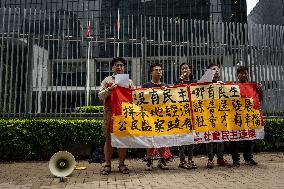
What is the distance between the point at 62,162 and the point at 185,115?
250cm

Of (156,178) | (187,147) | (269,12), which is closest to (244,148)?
(187,147)

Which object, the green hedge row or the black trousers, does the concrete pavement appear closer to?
the black trousers

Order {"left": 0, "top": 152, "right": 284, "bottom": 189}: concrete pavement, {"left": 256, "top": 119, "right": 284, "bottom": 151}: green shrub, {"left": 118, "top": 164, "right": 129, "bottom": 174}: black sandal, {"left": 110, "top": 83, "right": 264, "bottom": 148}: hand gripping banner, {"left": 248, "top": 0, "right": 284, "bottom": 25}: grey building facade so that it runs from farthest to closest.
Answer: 1. {"left": 248, "top": 0, "right": 284, "bottom": 25}: grey building facade
2. {"left": 256, "top": 119, "right": 284, "bottom": 151}: green shrub
3. {"left": 110, "top": 83, "right": 264, "bottom": 148}: hand gripping banner
4. {"left": 118, "top": 164, "right": 129, "bottom": 174}: black sandal
5. {"left": 0, "top": 152, "right": 284, "bottom": 189}: concrete pavement

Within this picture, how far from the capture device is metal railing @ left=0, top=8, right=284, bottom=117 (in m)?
8.58

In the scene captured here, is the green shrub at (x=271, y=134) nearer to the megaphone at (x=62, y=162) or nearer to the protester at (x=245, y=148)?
the protester at (x=245, y=148)

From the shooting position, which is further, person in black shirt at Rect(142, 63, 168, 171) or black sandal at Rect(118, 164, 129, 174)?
person in black shirt at Rect(142, 63, 168, 171)

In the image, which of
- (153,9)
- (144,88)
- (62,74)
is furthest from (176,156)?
(153,9)

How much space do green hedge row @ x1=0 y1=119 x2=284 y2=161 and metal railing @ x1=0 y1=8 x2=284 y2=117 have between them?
Result: 0.51 metres

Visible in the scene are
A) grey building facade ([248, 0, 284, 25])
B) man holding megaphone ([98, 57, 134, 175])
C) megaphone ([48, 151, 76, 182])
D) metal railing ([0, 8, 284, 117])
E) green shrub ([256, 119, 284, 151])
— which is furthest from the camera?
grey building facade ([248, 0, 284, 25])

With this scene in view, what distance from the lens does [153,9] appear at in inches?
2488

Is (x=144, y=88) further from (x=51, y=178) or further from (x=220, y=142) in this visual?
(x=51, y=178)

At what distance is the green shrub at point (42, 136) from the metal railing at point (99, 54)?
51 centimetres

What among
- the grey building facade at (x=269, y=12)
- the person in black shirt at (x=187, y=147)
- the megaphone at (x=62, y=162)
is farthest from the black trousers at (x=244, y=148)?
the grey building facade at (x=269, y=12)

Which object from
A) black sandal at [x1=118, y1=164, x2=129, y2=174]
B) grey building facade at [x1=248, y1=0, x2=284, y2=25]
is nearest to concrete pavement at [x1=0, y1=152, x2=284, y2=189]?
black sandal at [x1=118, y1=164, x2=129, y2=174]
